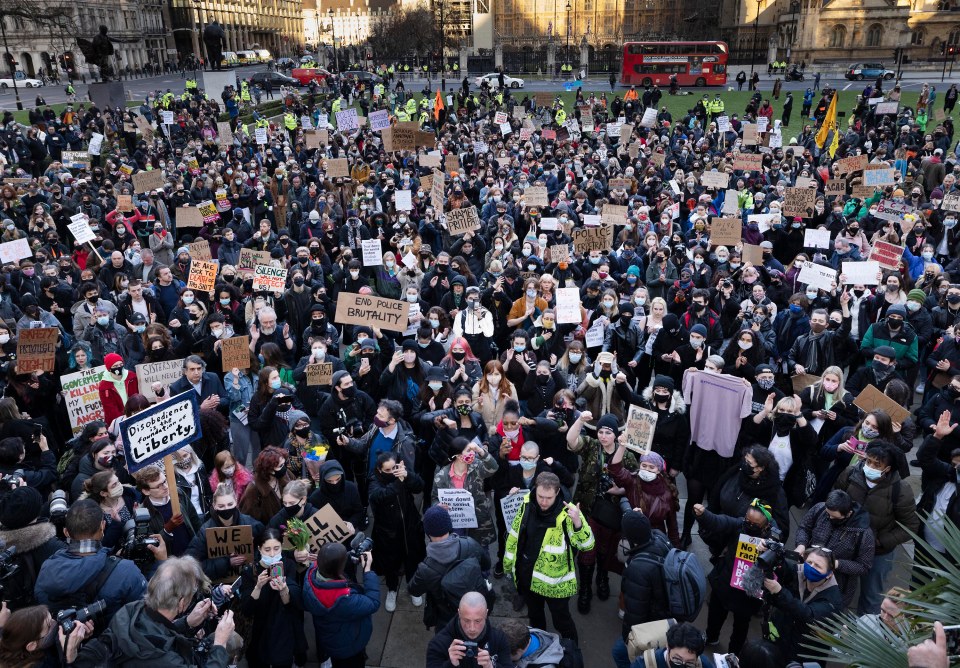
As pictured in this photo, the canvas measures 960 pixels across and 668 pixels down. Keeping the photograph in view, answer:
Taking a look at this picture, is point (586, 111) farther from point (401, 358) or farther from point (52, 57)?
point (52, 57)

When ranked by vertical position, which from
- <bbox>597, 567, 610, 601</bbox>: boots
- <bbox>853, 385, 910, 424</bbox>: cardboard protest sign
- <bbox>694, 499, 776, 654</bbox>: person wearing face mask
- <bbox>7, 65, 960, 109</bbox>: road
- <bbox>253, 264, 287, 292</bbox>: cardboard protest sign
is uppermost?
<bbox>7, 65, 960, 109</bbox>: road

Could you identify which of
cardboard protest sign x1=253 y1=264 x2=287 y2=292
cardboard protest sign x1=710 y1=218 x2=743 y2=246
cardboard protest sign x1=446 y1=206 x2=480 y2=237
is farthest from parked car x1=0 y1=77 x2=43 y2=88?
cardboard protest sign x1=710 y1=218 x2=743 y2=246

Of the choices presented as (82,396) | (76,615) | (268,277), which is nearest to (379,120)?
(268,277)

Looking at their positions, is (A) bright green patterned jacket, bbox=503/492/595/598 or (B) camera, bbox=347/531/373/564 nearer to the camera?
(B) camera, bbox=347/531/373/564

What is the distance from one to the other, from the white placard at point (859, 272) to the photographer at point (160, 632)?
823 cm

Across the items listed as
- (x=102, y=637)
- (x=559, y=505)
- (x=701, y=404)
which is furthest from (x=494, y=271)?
(x=102, y=637)

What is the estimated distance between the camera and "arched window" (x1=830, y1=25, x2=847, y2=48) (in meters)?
63.9

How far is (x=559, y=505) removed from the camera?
15.5 ft

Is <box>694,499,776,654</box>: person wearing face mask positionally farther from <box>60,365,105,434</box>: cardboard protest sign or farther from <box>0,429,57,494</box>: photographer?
<box>60,365,105,434</box>: cardboard protest sign

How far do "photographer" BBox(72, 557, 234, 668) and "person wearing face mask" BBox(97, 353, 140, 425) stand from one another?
12.3 ft

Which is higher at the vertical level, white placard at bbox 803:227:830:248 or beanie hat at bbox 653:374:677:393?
white placard at bbox 803:227:830:248

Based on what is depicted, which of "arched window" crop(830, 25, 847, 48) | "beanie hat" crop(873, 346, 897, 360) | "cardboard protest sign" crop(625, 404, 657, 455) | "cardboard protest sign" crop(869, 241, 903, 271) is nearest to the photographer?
"cardboard protest sign" crop(625, 404, 657, 455)

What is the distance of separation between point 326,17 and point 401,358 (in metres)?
160

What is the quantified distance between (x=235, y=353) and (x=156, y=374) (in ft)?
2.79
